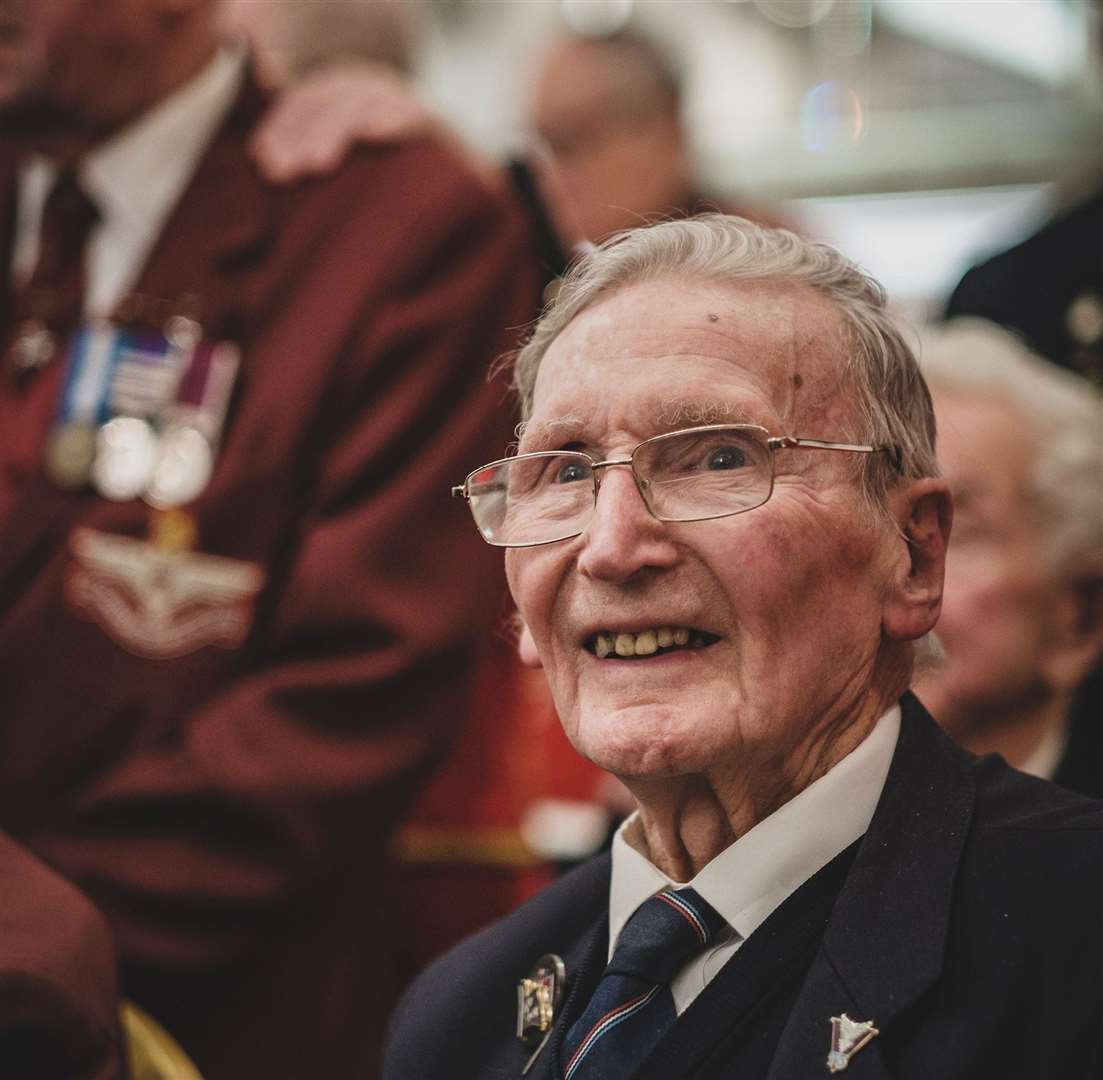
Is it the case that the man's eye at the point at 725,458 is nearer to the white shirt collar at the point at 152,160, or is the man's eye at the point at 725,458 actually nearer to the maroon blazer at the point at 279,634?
the maroon blazer at the point at 279,634

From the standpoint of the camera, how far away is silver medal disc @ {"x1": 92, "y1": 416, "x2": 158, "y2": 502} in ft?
7.72

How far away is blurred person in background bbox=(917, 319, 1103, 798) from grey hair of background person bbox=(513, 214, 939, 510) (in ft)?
2.87

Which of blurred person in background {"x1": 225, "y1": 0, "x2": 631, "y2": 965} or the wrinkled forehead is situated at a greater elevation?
the wrinkled forehead

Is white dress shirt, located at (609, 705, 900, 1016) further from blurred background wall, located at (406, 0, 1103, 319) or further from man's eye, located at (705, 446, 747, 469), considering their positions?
blurred background wall, located at (406, 0, 1103, 319)

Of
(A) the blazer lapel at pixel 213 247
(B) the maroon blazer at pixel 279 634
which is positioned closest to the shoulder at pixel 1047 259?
(B) the maroon blazer at pixel 279 634

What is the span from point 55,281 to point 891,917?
5.61 feet

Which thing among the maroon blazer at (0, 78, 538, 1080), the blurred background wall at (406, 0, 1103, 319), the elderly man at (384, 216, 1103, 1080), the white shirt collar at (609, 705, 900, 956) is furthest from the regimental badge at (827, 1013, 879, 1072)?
the blurred background wall at (406, 0, 1103, 319)

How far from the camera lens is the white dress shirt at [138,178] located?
251cm

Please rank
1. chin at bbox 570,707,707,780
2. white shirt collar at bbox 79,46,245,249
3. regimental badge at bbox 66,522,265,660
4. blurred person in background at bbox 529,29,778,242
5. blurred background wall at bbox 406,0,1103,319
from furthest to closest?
blurred background wall at bbox 406,0,1103,319 → blurred person in background at bbox 529,29,778,242 → white shirt collar at bbox 79,46,245,249 → regimental badge at bbox 66,522,265,660 → chin at bbox 570,707,707,780

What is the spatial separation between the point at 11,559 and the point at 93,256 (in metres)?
0.51

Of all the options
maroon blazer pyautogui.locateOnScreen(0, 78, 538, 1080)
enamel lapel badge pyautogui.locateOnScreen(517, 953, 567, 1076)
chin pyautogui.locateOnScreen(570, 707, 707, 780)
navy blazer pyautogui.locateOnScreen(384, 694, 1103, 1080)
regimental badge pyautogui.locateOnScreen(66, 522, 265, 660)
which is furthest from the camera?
regimental badge pyautogui.locateOnScreen(66, 522, 265, 660)

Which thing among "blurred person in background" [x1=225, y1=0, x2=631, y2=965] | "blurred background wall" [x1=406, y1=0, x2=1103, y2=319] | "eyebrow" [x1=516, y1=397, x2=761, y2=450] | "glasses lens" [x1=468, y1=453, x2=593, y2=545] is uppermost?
"eyebrow" [x1=516, y1=397, x2=761, y2=450]

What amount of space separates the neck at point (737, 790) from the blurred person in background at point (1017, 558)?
2.94 feet

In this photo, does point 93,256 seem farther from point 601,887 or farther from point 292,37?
point 601,887
